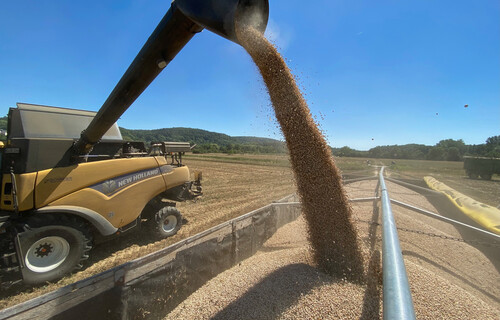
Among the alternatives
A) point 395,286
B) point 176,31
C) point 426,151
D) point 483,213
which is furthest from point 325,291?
point 426,151

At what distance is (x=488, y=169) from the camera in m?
17.0

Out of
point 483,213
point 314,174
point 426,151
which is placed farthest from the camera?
point 426,151

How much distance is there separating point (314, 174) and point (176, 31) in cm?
191

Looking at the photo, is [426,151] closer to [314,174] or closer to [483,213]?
[483,213]

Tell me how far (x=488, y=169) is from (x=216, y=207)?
75.5ft

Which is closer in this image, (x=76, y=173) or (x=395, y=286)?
(x=395, y=286)

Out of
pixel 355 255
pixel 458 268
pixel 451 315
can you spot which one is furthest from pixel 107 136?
pixel 458 268

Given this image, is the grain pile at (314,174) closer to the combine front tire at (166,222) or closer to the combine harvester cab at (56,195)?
the combine harvester cab at (56,195)

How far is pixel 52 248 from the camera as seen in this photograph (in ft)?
9.39

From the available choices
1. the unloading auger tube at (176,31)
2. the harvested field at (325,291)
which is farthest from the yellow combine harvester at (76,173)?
the harvested field at (325,291)

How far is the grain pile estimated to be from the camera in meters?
2.21

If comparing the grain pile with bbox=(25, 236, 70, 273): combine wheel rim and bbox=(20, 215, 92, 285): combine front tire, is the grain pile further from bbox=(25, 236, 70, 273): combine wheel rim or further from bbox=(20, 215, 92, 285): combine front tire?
bbox=(25, 236, 70, 273): combine wheel rim

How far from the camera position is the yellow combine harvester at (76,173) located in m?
1.81

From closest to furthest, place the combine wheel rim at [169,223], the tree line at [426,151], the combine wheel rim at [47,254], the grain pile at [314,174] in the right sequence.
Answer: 1. the grain pile at [314,174]
2. the combine wheel rim at [47,254]
3. the combine wheel rim at [169,223]
4. the tree line at [426,151]
